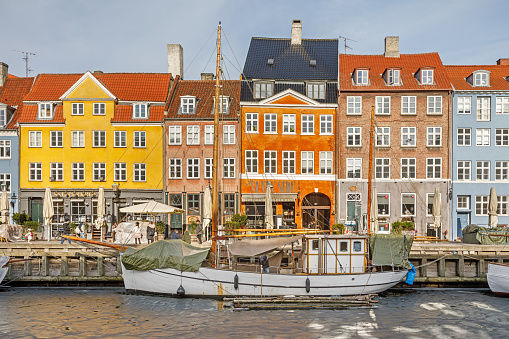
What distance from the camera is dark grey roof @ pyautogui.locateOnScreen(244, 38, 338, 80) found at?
49375mm

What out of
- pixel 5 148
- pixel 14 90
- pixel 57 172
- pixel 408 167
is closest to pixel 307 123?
pixel 408 167

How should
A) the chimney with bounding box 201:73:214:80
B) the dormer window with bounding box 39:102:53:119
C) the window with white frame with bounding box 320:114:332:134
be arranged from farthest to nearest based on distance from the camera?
the chimney with bounding box 201:73:214:80, the dormer window with bounding box 39:102:53:119, the window with white frame with bounding box 320:114:332:134

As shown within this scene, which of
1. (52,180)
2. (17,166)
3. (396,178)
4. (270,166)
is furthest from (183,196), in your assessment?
(396,178)

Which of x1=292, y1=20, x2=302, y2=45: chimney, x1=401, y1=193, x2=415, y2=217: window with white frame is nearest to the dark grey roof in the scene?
x1=292, y1=20, x2=302, y2=45: chimney

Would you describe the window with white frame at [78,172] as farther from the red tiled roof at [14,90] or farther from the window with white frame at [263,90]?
the window with white frame at [263,90]

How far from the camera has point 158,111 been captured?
162 ft

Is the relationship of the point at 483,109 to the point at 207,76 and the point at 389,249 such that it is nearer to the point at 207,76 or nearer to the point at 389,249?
the point at 207,76

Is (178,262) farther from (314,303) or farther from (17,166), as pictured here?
(17,166)

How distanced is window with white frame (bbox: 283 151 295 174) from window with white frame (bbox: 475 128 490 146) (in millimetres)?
15778

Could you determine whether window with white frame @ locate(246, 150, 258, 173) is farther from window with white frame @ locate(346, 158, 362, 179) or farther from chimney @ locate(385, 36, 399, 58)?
chimney @ locate(385, 36, 399, 58)

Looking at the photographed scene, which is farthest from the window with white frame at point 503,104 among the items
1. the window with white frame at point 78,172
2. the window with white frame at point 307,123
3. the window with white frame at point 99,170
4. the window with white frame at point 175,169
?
the window with white frame at point 78,172

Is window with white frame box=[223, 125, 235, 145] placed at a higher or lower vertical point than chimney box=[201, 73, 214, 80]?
lower

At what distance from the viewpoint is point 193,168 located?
48.3m

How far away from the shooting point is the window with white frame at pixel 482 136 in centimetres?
4819
